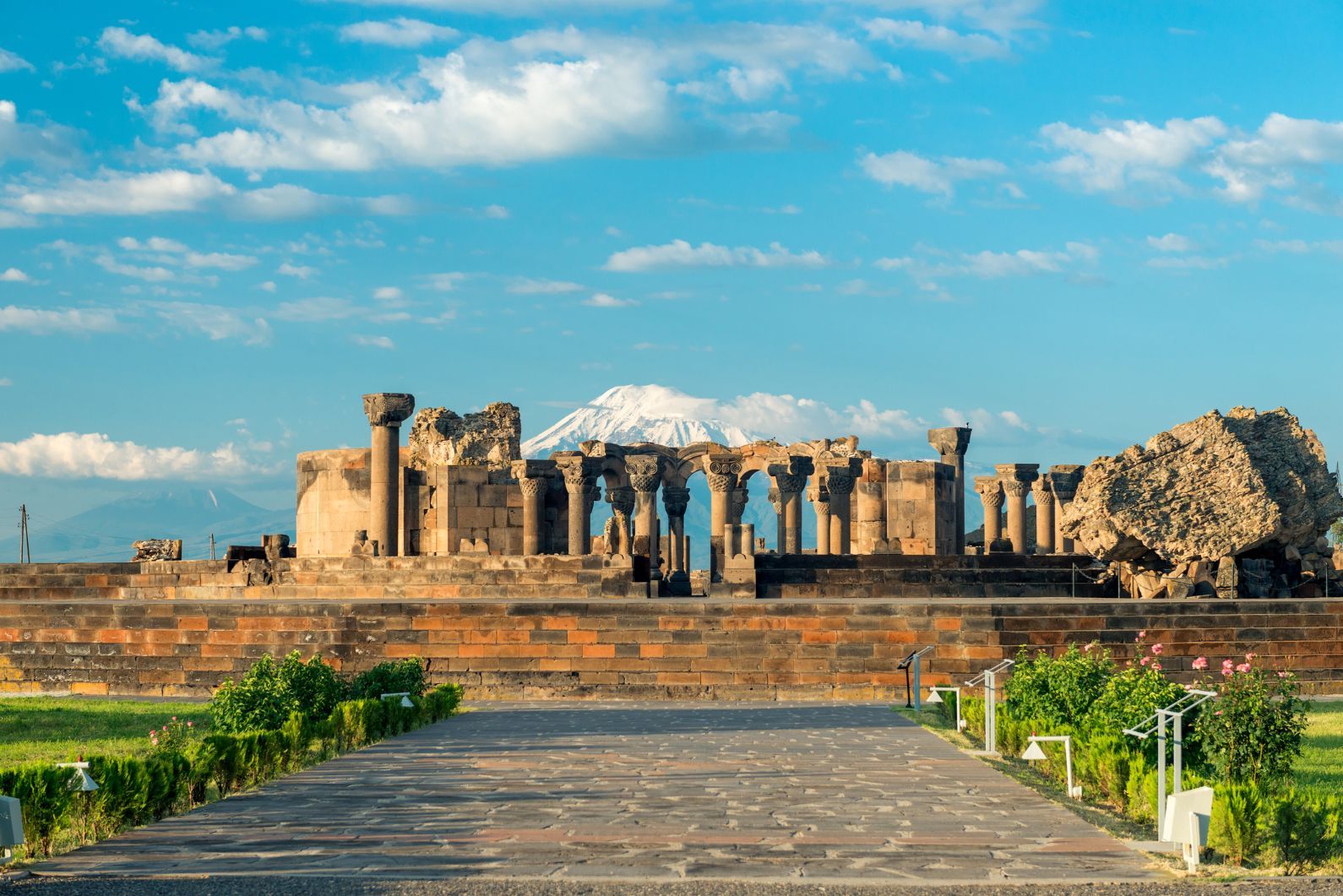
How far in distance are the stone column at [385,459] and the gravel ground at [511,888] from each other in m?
25.1

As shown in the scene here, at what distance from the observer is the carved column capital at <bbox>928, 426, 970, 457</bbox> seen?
39500 millimetres

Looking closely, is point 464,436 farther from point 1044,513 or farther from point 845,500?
point 1044,513

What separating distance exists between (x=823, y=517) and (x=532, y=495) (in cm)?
1061

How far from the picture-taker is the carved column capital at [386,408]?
34188mm

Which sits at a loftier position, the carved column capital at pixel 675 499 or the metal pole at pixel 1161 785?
the carved column capital at pixel 675 499

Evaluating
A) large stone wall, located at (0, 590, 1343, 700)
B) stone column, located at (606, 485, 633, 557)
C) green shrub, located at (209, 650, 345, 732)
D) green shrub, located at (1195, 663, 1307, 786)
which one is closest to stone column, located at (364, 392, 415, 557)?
large stone wall, located at (0, 590, 1343, 700)

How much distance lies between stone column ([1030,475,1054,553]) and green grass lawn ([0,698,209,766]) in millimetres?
31028

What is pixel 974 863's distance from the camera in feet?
32.4

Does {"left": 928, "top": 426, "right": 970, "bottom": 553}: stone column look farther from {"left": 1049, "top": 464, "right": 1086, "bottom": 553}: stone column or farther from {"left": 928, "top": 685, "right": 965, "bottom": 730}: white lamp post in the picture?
{"left": 928, "top": 685, "right": 965, "bottom": 730}: white lamp post

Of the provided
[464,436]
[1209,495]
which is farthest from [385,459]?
[1209,495]

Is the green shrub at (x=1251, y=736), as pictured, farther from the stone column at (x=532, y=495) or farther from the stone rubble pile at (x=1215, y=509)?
the stone column at (x=532, y=495)

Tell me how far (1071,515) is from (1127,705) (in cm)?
1488

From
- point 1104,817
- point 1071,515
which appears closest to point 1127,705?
point 1104,817

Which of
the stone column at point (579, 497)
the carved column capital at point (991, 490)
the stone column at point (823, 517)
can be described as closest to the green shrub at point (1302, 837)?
the stone column at point (579, 497)
